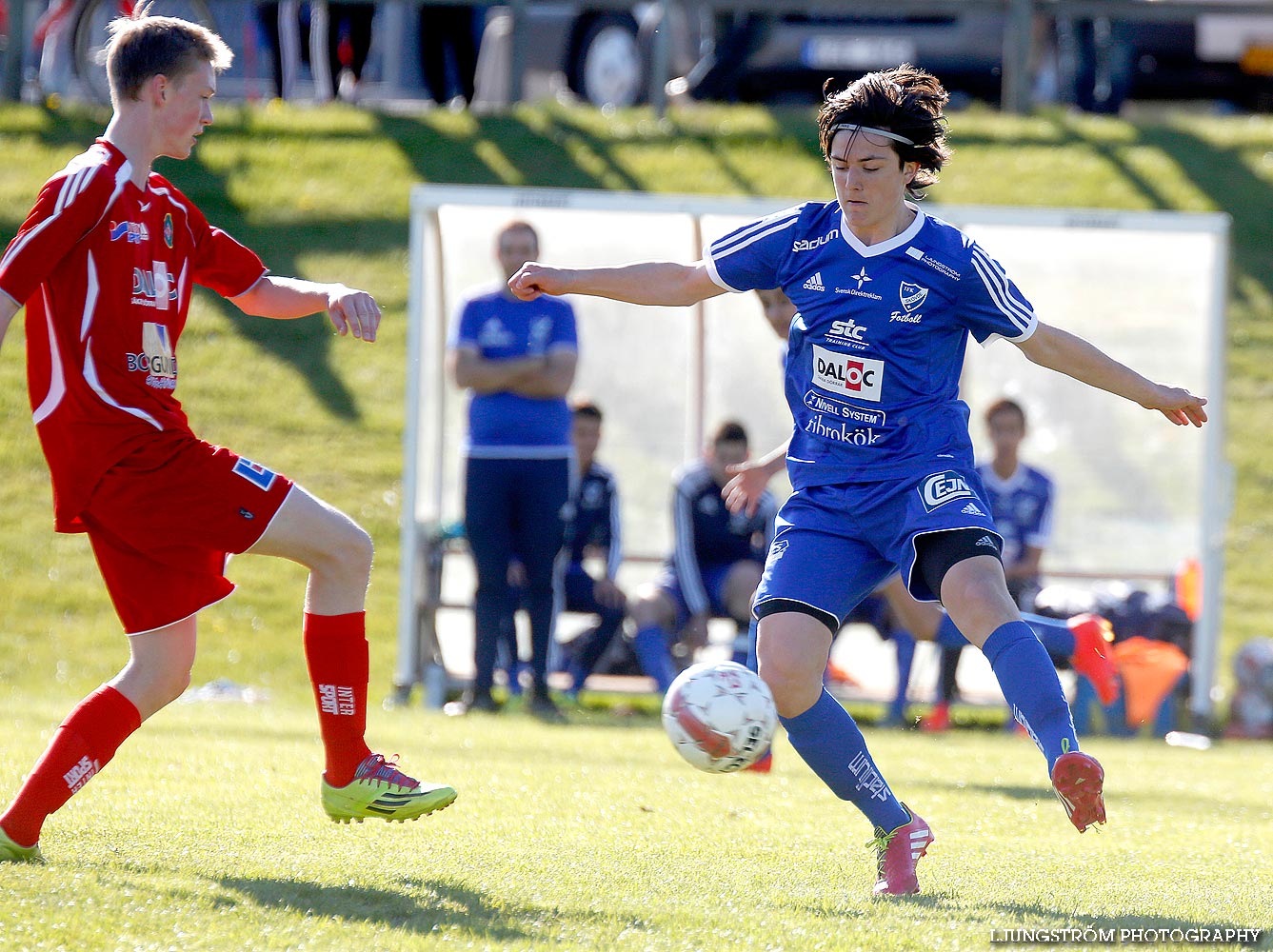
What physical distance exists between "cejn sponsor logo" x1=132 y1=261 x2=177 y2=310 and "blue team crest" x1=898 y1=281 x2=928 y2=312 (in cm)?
181

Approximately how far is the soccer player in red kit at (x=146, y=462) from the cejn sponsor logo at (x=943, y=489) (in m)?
1.38

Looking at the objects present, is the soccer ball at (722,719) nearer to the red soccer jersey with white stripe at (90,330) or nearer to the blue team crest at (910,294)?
the blue team crest at (910,294)

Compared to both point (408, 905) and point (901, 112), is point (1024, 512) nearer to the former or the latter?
point (901, 112)

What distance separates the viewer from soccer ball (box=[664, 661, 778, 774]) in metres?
3.83

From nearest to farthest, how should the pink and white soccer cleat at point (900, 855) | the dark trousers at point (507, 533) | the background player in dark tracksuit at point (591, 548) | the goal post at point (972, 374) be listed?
the pink and white soccer cleat at point (900, 855)
the dark trousers at point (507, 533)
the background player in dark tracksuit at point (591, 548)
the goal post at point (972, 374)

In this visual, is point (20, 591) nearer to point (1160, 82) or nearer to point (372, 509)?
point (372, 509)

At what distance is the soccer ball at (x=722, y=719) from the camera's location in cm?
383

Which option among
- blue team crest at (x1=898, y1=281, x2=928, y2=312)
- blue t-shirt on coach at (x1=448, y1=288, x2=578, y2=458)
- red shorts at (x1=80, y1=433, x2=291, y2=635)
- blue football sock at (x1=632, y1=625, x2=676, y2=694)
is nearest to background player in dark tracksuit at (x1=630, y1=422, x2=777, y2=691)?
blue football sock at (x1=632, y1=625, x2=676, y2=694)

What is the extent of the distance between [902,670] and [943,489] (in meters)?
4.72

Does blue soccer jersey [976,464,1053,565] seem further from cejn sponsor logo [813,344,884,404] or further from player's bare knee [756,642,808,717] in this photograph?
player's bare knee [756,642,808,717]

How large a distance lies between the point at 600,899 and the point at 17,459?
8.03 m

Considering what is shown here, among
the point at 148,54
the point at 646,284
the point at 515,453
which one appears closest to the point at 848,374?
the point at 646,284

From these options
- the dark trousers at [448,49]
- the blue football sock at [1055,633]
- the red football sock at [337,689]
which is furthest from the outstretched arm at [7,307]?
the dark trousers at [448,49]

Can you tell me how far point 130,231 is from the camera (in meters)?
3.86
